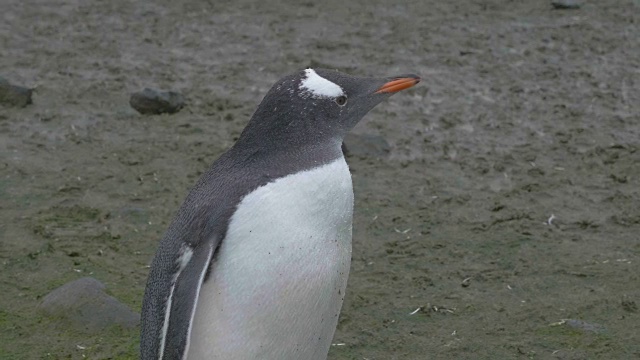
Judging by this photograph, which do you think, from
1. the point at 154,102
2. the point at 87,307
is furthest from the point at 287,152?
the point at 154,102

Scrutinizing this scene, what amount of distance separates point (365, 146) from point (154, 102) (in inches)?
48.5

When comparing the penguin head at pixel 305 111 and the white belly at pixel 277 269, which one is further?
the penguin head at pixel 305 111

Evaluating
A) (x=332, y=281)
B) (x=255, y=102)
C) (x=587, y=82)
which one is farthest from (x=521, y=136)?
(x=332, y=281)

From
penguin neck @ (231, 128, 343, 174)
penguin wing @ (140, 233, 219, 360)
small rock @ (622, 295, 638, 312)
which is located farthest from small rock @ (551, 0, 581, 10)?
penguin wing @ (140, 233, 219, 360)

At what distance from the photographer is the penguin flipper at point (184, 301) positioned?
2566 millimetres

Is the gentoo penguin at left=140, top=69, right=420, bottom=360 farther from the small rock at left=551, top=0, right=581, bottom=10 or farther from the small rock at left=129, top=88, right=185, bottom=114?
the small rock at left=551, top=0, right=581, bottom=10

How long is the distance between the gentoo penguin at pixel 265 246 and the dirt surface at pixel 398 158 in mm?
892

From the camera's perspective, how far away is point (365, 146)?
17.6ft

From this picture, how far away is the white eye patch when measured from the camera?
2.80 meters

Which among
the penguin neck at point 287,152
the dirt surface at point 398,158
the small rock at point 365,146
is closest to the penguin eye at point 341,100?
the penguin neck at point 287,152

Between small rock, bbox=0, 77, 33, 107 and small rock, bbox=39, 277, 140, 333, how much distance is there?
7.35 ft

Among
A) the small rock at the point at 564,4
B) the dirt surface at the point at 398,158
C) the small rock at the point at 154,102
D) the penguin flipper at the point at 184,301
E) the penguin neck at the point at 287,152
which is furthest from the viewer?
the small rock at the point at 564,4

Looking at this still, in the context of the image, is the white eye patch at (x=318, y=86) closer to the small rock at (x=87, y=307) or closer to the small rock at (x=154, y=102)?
the small rock at (x=87, y=307)

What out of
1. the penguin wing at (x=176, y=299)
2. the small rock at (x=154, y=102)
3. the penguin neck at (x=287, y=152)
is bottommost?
the small rock at (x=154, y=102)
